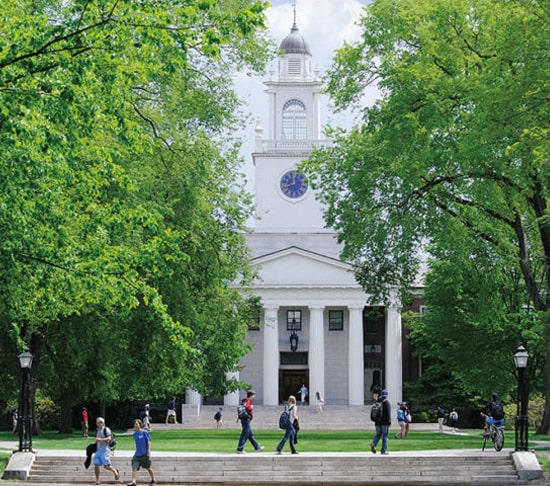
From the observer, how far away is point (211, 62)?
36469mm

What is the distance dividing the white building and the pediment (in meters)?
0.08

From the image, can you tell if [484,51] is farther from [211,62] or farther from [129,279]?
[129,279]

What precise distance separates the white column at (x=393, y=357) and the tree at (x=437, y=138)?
118 feet

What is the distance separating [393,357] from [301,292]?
27.7 feet

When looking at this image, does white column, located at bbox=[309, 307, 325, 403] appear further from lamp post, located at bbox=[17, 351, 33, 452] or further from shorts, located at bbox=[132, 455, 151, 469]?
shorts, located at bbox=[132, 455, 151, 469]

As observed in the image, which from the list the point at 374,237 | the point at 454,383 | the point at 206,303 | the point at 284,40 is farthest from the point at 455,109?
the point at 284,40

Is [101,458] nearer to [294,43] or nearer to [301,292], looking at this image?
[301,292]

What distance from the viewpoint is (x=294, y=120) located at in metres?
90.7

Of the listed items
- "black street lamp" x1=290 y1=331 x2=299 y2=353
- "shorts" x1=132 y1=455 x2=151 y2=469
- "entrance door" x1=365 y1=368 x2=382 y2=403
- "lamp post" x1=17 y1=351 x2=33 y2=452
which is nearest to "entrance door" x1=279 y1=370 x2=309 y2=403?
"black street lamp" x1=290 y1=331 x2=299 y2=353

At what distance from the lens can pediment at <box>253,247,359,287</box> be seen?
270 ft

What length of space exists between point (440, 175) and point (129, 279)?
17776 mm

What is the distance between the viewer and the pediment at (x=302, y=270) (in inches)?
3241

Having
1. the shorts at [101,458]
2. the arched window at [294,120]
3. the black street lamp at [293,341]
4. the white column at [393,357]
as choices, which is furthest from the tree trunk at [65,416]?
the arched window at [294,120]

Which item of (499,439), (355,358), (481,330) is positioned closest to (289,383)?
(355,358)
